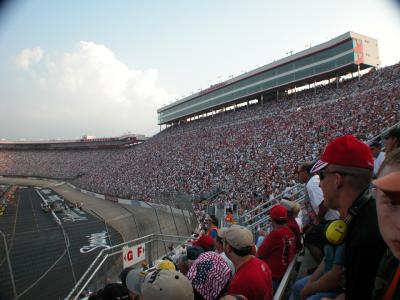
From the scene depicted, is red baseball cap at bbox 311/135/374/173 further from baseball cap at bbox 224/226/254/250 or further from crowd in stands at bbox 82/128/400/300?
baseball cap at bbox 224/226/254/250

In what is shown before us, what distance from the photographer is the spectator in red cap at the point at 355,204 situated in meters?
1.60

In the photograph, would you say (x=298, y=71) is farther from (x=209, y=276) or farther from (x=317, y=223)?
(x=209, y=276)

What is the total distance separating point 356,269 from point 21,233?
20204 millimetres

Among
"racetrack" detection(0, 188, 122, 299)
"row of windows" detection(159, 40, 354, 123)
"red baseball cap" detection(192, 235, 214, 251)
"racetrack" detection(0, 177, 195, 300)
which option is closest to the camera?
"red baseball cap" detection(192, 235, 214, 251)

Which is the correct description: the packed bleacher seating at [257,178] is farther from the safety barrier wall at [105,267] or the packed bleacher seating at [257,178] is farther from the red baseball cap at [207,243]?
the safety barrier wall at [105,267]

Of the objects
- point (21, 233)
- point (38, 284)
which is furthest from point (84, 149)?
point (38, 284)

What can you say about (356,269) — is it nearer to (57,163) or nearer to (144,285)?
(144,285)

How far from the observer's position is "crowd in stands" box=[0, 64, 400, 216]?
58.5ft

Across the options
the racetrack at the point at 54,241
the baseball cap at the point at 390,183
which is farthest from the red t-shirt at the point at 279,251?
the racetrack at the point at 54,241

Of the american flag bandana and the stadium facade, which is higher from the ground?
the stadium facade

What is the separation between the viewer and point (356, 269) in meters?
1.62

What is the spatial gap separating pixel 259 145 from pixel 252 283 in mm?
23926

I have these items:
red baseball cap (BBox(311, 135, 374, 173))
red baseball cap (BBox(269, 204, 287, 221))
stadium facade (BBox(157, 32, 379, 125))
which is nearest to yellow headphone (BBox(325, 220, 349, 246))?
red baseball cap (BBox(311, 135, 374, 173))

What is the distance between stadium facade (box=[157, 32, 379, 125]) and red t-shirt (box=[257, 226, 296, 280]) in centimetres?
3320
